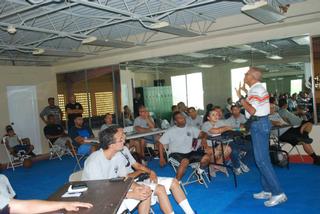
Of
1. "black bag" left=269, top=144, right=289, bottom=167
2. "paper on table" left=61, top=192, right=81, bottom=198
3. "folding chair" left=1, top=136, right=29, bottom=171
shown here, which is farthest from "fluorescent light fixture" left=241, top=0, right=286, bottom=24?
"folding chair" left=1, top=136, right=29, bottom=171

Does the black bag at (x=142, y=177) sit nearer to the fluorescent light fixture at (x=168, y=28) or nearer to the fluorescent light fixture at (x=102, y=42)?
the fluorescent light fixture at (x=168, y=28)

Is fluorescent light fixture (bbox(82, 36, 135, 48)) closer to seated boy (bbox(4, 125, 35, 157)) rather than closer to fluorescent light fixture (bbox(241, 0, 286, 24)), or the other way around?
fluorescent light fixture (bbox(241, 0, 286, 24))

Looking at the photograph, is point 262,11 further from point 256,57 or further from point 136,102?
point 136,102

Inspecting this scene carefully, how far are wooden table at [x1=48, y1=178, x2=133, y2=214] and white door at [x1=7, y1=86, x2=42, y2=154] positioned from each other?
805 cm

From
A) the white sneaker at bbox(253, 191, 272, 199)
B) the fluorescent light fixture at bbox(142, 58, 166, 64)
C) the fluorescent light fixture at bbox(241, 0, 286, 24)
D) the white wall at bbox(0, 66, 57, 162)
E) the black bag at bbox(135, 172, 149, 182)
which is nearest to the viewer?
the black bag at bbox(135, 172, 149, 182)

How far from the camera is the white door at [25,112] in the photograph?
9.92 meters

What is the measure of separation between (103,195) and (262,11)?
370cm

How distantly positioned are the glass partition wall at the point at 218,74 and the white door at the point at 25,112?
10.6ft

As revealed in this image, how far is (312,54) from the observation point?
21.6ft

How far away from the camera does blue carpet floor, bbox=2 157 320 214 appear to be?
411cm

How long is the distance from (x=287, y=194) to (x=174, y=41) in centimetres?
457

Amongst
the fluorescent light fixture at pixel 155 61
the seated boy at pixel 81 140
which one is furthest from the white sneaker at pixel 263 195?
the fluorescent light fixture at pixel 155 61

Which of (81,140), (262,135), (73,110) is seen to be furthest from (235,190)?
(73,110)

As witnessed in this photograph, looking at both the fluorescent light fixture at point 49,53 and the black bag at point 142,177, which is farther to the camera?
the fluorescent light fixture at point 49,53
